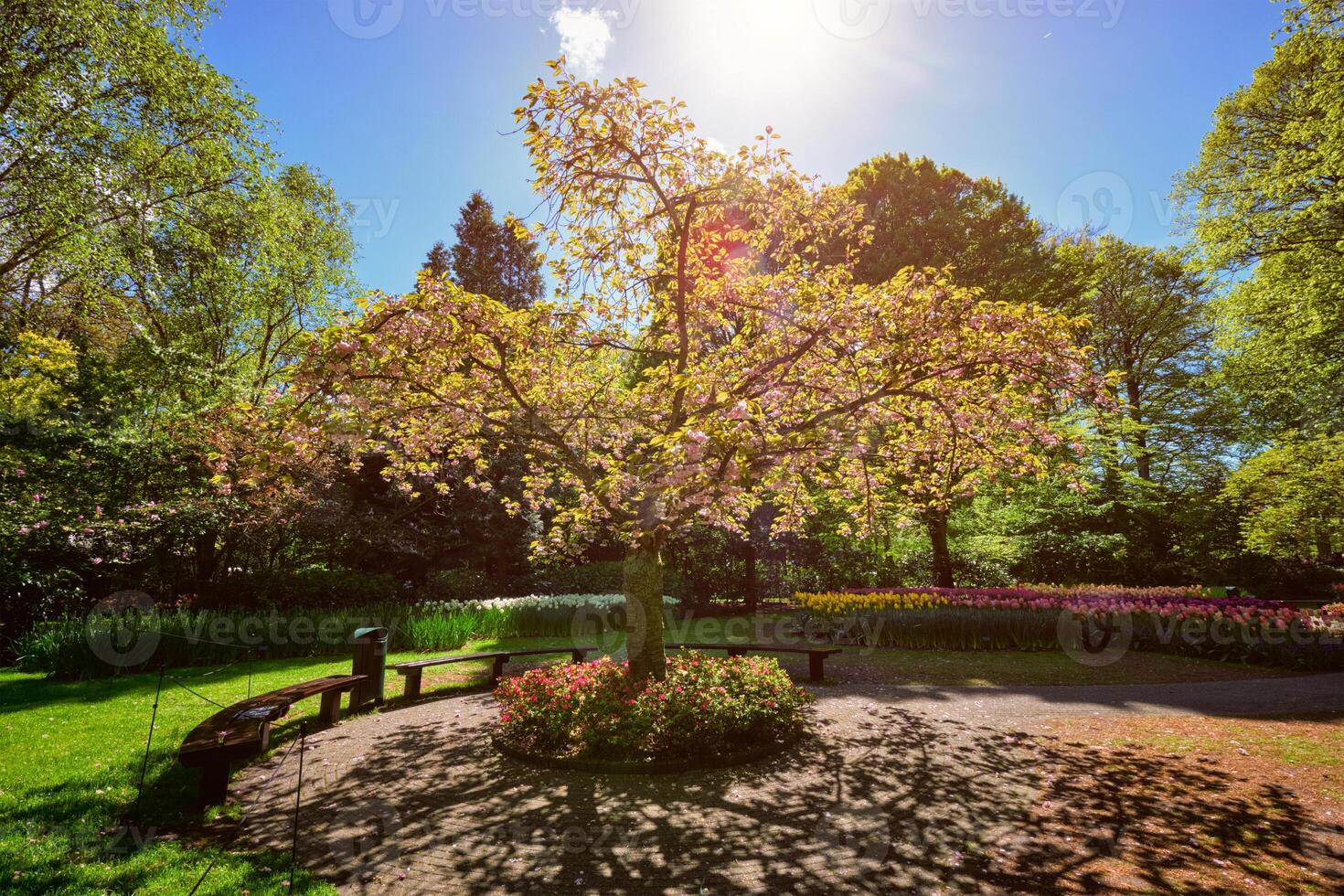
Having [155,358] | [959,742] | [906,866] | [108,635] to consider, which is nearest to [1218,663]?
[959,742]

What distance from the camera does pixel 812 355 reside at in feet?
22.9

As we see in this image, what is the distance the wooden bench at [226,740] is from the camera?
4.50m

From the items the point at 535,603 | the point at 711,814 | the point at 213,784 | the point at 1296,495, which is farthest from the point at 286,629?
the point at 1296,495

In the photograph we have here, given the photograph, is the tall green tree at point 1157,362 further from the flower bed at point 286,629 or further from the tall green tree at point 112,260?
the tall green tree at point 112,260

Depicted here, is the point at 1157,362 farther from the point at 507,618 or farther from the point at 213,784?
the point at 213,784

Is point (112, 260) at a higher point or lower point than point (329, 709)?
higher

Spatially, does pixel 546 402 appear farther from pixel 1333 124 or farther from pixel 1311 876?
pixel 1333 124

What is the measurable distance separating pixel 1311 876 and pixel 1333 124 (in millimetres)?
15633

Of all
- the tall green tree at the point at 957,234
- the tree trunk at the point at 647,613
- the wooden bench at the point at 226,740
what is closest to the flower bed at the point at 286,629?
the wooden bench at the point at 226,740

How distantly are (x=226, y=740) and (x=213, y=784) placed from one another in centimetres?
32

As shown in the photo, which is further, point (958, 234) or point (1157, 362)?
point (1157, 362)

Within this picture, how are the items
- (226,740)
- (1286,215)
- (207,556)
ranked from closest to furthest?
1. (226,740)
2. (207,556)
3. (1286,215)

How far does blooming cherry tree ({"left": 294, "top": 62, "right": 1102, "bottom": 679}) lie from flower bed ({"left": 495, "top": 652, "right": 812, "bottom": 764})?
20.6 inches

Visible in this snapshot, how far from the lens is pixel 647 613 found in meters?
6.62
